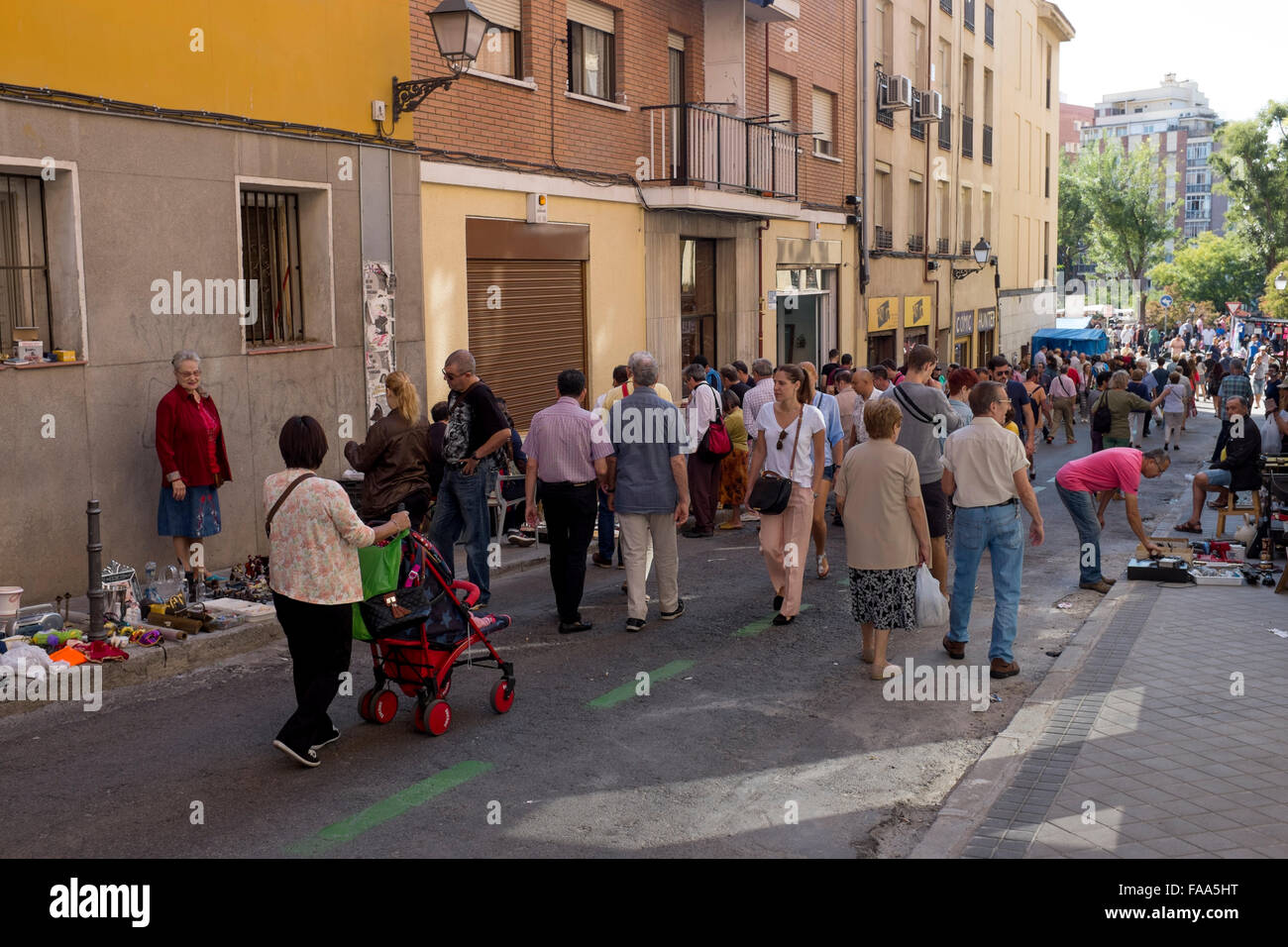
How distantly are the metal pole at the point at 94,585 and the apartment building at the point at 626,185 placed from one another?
228 inches

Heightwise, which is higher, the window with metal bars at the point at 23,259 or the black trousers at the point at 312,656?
the window with metal bars at the point at 23,259

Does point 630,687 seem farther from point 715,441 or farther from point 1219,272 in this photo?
point 1219,272

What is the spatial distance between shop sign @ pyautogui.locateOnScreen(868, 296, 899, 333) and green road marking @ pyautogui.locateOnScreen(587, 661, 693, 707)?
65.9ft

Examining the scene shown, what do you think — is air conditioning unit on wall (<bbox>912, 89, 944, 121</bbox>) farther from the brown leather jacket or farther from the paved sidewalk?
the brown leather jacket

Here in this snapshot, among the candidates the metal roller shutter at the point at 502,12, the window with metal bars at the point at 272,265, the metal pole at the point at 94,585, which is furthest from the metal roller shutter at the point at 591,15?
the metal pole at the point at 94,585

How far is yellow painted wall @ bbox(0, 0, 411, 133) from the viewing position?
9047 mm

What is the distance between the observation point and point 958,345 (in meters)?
36.0

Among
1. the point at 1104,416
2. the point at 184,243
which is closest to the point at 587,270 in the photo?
the point at 184,243

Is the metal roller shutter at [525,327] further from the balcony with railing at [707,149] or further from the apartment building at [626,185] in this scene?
the balcony with railing at [707,149]

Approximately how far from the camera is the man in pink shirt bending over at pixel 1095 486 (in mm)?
10406

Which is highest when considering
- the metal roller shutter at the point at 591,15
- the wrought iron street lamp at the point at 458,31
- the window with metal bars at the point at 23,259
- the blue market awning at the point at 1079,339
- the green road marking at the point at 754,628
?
the metal roller shutter at the point at 591,15

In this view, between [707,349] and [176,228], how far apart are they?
1133cm
